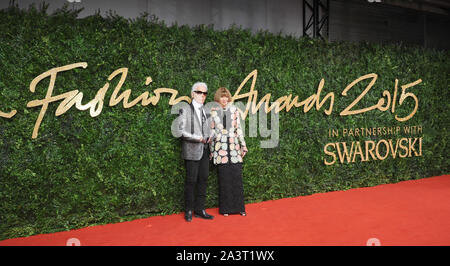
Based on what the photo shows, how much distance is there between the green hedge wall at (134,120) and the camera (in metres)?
3.46

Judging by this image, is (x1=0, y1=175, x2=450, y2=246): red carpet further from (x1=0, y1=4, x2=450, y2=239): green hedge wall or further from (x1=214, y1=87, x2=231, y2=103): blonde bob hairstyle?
(x1=214, y1=87, x2=231, y2=103): blonde bob hairstyle

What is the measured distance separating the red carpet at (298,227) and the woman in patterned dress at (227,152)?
19cm

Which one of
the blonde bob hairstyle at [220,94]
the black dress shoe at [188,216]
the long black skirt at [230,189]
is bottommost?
the black dress shoe at [188,216]

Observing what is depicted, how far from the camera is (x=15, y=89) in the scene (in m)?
A: 3.42

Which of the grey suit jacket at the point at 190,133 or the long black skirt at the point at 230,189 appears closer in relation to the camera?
the grey suit jacket at the point at 190,133

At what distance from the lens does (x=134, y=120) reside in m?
→ 3.96

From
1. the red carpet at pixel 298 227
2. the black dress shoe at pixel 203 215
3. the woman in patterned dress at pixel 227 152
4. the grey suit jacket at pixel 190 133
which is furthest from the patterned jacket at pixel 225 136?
the red carpet at pixel 298 227

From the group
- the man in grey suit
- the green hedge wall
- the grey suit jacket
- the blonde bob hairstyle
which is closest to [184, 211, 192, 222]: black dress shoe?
the man in grey suit

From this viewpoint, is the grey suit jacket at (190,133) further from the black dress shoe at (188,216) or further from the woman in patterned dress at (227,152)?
the black dress shoe at (188,216)

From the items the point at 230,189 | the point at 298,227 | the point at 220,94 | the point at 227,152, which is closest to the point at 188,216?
the point at 230,189

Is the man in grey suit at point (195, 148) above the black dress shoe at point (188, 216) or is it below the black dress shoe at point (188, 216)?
above

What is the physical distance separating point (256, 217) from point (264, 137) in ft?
4.33

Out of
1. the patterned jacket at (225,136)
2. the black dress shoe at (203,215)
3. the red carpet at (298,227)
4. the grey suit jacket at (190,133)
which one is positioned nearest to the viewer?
the red carpet at (298,227)

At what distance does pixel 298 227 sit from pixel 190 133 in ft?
5.29
